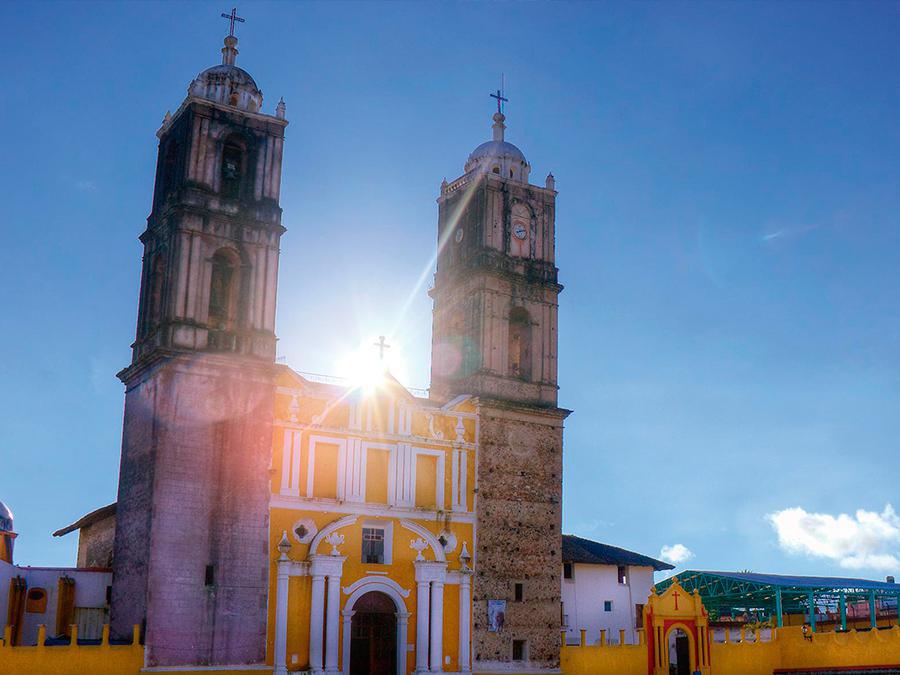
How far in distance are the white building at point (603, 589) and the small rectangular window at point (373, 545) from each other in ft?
33.3

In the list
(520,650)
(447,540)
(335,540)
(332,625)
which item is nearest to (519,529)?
(447,540)

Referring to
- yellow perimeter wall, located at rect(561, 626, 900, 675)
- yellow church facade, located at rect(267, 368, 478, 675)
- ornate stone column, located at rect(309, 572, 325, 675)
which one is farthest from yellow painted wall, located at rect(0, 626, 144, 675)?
yellow perimeter wall, located at rect(561, 626, 900, 675)

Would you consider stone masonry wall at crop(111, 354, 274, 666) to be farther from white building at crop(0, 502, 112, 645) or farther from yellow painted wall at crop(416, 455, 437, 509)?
yellow painted wall at crop(416, 455, 437, 509)

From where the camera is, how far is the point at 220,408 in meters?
37.7

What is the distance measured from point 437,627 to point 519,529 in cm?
493

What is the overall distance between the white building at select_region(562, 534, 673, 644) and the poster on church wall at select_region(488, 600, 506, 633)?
6.07 meters

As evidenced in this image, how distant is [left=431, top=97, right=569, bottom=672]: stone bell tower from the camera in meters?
41.5

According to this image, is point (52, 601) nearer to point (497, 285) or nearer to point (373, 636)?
point (373, 636)

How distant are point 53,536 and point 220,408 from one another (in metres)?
14.5

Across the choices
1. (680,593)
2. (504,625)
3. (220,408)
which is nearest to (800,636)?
(680,593)

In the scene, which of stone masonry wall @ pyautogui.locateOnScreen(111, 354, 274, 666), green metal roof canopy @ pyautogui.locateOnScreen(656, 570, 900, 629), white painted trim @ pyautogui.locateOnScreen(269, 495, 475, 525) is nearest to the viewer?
stone masonry wall @ pyautogui.locateOnScreen(111, 354, 274, 666)

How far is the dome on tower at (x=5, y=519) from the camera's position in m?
43.5

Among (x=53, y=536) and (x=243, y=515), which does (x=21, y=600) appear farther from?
(x=53, y=536)

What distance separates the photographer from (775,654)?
4631cm
